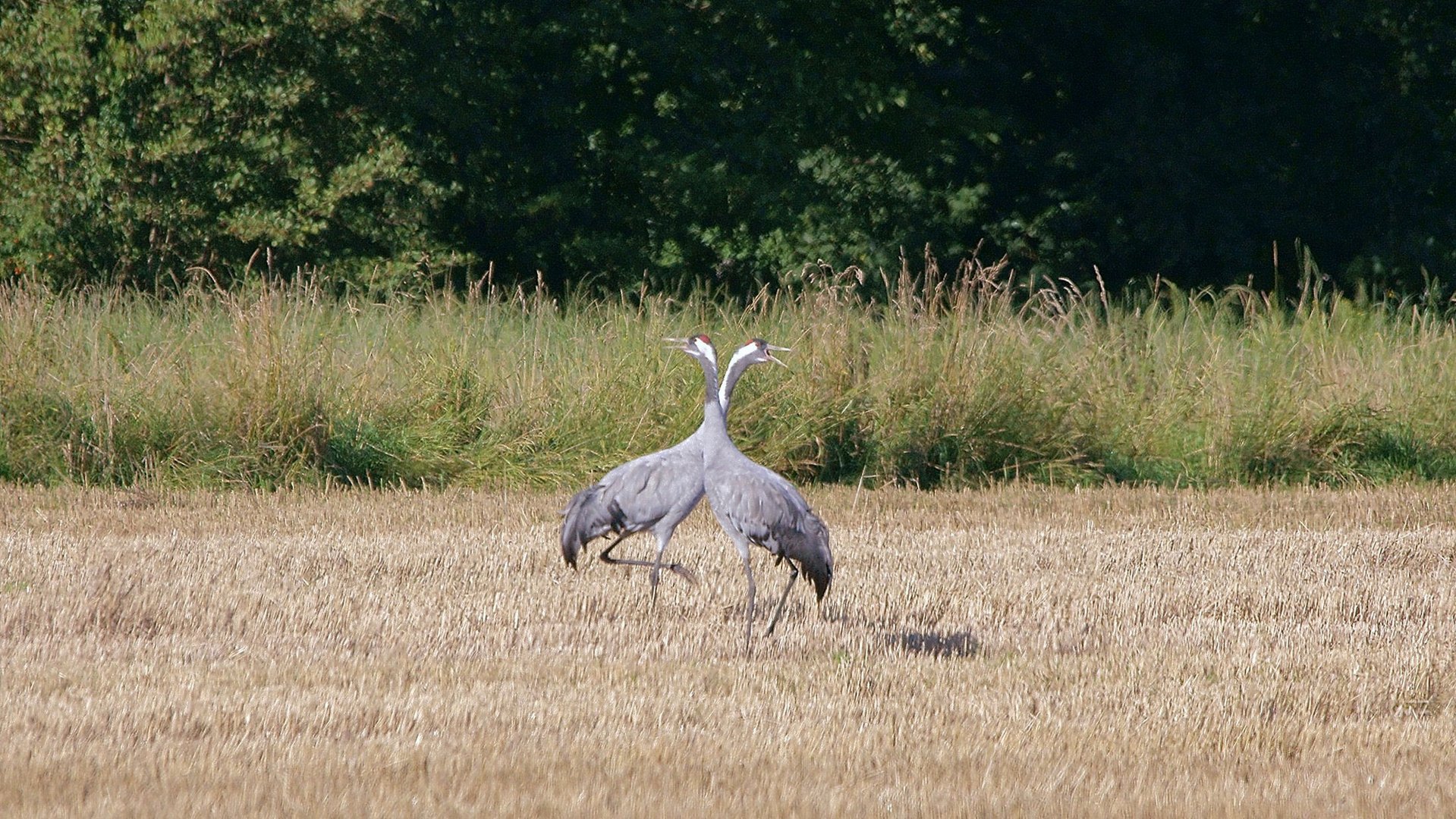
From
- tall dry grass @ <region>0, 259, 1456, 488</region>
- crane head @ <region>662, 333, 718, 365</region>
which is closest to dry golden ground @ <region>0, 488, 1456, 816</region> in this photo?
crane head @ <region>662, 333, 718, 365</region>

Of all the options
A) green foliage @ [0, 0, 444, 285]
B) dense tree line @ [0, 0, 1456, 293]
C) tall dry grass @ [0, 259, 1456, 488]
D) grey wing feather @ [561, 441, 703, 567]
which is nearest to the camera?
grey wing feather @ [561, 441, 703, 567]

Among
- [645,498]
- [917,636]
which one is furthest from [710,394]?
[917,636]

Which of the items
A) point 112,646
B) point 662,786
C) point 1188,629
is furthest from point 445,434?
point 662,786

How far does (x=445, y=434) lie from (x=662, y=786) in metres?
7.52

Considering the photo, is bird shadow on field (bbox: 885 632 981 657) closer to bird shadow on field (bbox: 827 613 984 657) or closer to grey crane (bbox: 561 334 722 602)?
bird shadow on field (bbox: 827 613 984 657)

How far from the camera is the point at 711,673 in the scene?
6027mm

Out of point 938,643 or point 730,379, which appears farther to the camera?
point 730,379

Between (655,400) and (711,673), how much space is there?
6.15 meters

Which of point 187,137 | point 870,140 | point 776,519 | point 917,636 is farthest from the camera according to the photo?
point 870,140

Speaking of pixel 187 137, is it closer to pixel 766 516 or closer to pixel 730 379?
pixel 730 379

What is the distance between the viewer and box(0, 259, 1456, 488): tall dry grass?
37.3ft

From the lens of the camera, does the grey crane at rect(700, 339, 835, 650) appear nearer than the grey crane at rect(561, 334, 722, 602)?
Yes

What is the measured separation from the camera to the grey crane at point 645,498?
22.0ft

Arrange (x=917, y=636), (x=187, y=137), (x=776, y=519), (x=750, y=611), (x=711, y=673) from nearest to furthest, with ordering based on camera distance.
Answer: (x=711, y=673) < (x=776, y=519) < (x=750, y=611) < (x=917, y=636) < (x=187, y=137)
